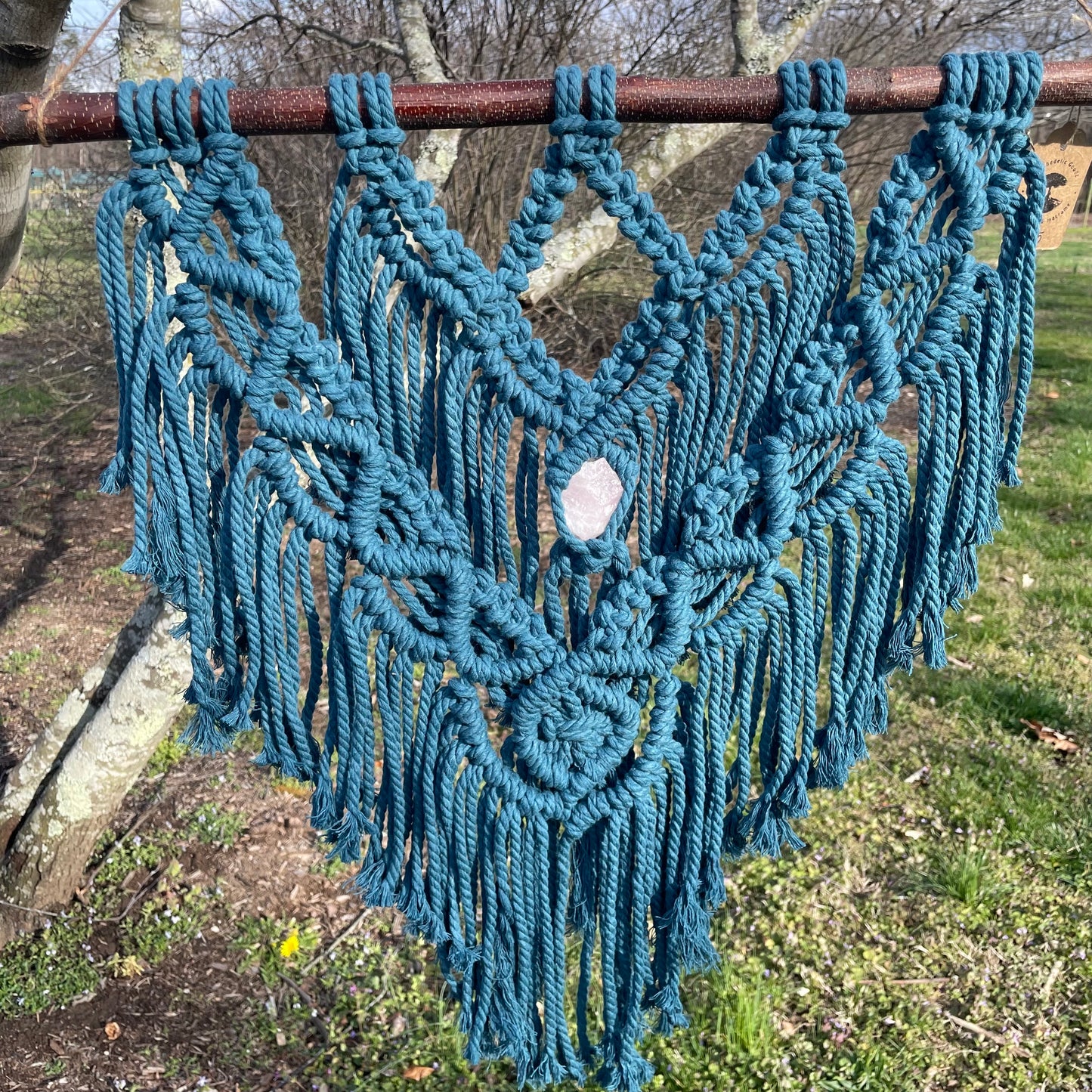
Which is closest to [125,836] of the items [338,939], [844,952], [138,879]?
[138,879]

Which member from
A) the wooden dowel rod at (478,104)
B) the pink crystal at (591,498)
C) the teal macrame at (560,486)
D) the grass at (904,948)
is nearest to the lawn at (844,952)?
the grass at (904,948)

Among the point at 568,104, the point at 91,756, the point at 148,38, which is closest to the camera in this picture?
the point at 568,104

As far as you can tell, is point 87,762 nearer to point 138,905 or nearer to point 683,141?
point 138,905

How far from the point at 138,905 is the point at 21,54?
1.41 m

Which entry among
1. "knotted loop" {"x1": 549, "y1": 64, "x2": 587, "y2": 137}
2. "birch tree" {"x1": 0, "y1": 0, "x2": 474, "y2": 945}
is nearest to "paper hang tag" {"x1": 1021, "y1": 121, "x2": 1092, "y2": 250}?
"knotted loop" {"x1": 549, "y1": 64, "x2": 587, "y2": 137}

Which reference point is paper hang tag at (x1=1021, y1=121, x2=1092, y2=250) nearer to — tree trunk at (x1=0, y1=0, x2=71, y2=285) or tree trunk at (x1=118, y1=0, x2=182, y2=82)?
tree trunk at (x1=0, y1=0, x2=71, y2=285)

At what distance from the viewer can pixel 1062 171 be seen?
3.29 ft

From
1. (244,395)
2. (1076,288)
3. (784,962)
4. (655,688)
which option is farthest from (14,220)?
(1076,288)

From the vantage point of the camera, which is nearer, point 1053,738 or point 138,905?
point 138,905

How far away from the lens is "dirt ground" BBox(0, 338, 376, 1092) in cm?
154

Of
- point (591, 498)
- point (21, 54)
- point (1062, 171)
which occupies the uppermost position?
point (21, 54)

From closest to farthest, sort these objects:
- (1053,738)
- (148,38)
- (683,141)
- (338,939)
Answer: (148,38)
(338,939)
(683,141)
(1053,738)

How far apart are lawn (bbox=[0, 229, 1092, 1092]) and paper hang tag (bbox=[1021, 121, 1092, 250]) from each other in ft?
3.87

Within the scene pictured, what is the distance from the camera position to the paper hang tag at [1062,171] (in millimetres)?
997
